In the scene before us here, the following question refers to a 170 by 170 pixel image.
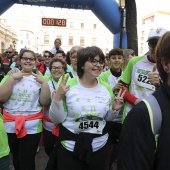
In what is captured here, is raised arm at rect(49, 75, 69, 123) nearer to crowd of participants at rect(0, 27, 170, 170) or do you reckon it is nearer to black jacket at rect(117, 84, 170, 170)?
crowd of participants at rect(0, 27, 170, 170)

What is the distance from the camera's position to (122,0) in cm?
781

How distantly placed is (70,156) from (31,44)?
71807 mm

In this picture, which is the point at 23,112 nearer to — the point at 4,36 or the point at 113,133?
the point at 113,133

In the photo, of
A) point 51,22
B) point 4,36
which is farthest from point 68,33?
point 51,22

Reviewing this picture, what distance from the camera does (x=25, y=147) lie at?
9.27 feet

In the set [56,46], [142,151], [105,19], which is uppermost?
[105,19]

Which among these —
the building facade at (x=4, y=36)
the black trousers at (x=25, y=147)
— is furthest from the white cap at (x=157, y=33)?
the building facade at (x=4, y=36)

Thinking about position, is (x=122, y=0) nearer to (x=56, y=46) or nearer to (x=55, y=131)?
(x=56, y=46)

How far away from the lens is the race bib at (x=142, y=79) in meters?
2.50

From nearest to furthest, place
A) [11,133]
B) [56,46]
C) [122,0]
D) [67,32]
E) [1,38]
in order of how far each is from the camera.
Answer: [11,133] < [56,46] < [122,0] < [1,38] < [67,32]

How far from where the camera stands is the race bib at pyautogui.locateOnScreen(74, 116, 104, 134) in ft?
6.99

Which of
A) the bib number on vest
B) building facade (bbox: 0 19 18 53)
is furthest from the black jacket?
building facade (bbox: 0 19 18 53)

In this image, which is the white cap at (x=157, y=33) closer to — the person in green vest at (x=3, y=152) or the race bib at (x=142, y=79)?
the race bib at (x=142, y=79)

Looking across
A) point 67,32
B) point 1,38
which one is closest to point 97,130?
point 1,38
